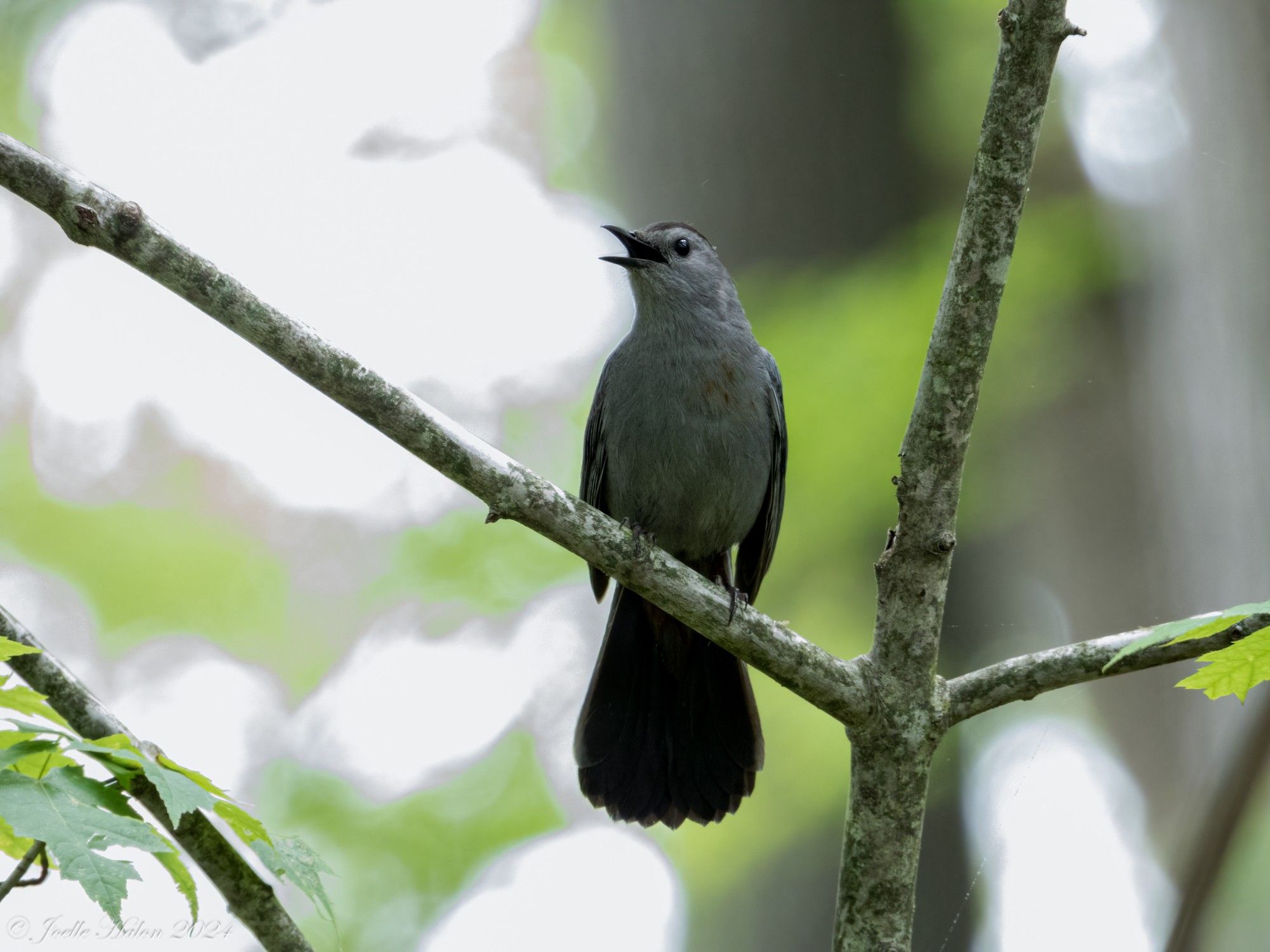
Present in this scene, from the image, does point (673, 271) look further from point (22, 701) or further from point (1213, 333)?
point (22, 701)

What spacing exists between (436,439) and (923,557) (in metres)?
1.35

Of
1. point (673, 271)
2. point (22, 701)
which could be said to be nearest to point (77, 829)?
point (22, 701)

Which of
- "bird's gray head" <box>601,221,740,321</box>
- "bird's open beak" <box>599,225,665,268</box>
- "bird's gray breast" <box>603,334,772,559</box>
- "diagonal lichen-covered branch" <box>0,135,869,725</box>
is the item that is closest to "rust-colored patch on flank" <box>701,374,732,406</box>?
"bird's gray breast" <box>603,334,772,559</box>

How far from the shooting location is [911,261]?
18.3ft

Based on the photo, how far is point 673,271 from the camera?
4.98m

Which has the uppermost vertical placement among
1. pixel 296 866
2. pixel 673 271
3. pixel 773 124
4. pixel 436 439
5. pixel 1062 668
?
pixel 773 124

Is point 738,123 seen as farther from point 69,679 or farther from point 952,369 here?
point 69,679

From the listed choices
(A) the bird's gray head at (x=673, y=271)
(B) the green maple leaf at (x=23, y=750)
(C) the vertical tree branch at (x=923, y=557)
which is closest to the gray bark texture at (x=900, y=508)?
(C) the vertical tree branch at (x=923, y=557)

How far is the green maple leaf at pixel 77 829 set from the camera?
5.69ft

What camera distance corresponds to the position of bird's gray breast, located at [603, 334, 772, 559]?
4543 millimetres

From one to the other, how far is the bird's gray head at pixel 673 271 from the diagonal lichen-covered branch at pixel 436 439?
1924mm

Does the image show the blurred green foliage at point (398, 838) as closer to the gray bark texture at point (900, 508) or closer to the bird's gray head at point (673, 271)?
the bird's gray head at point (673, 271)

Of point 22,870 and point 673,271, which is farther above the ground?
point 673,271

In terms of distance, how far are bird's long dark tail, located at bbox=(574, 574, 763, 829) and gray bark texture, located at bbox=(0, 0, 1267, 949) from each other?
136cm
